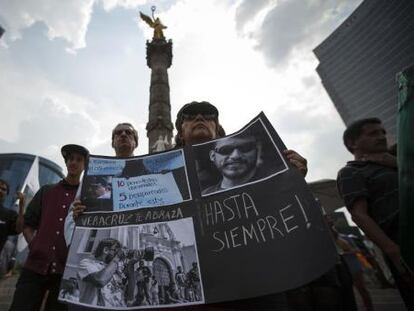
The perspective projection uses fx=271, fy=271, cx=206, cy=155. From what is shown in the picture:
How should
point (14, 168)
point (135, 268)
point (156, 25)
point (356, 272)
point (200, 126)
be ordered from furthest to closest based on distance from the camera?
1. point (14, 168)
2. point (156, 25)
3. point (356, 272)
4. point (200, 126)
5. point (135, 268)

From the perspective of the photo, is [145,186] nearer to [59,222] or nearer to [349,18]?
[59,222]

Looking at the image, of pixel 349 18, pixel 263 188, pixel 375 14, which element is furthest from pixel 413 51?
pixel 263 188

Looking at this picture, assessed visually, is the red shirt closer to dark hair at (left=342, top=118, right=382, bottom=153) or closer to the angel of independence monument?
dark hair at (left=342, top=118, right=382, bottom=153)

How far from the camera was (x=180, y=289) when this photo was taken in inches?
40.9

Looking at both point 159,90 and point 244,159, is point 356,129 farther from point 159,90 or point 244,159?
point 159,90

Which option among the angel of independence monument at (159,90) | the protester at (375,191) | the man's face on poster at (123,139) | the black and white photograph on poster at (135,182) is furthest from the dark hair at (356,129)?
the angel of independence monument at (159,90)

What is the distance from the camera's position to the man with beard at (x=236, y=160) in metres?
1.28

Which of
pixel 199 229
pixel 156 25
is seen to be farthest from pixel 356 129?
pixel 156 25

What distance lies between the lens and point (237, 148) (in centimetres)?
138

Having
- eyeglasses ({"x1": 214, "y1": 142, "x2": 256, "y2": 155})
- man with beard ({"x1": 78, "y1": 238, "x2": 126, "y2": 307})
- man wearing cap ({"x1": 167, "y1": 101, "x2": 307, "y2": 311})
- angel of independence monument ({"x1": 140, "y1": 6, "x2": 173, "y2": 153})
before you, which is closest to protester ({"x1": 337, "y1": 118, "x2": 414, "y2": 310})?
man wearing cap ({"x1": 167, "y1": 101, "x2": 307, "y2": 311})

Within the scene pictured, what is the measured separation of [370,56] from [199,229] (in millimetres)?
71994

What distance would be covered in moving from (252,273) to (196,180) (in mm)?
499

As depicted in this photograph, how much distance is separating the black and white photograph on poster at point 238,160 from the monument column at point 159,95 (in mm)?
8231

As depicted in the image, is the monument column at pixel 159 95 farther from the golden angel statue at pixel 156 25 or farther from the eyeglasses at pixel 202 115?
the eyeglasses at pixel 202 115
